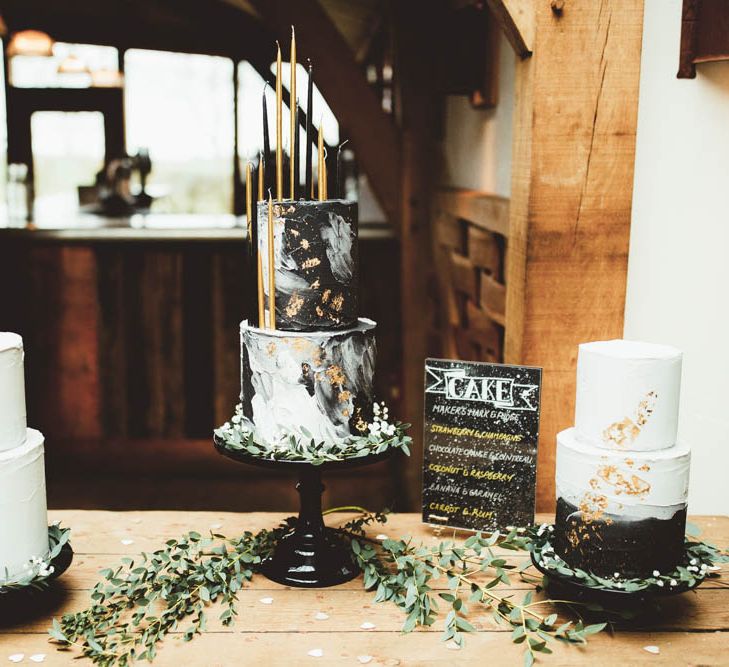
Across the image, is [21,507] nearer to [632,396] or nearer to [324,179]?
[324,179]

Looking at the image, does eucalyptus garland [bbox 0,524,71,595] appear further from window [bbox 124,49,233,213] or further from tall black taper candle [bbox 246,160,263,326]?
window [bbox 124,49,233,213]

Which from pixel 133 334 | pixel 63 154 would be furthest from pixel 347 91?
pixel 63 154

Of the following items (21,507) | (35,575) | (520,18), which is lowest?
(35,575)

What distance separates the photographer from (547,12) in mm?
1723

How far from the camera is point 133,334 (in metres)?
4.19

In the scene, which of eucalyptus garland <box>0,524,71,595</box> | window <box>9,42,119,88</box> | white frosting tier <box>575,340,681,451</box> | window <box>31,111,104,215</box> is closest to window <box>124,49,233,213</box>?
window <box>9,42,119,88</box>

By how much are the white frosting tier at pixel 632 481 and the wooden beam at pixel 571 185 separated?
589 mm

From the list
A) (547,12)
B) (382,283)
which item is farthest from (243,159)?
(547,12)

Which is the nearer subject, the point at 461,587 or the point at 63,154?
the point at 461,587

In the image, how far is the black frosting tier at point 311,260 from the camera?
1385mm

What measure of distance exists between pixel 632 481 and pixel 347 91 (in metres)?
2.60

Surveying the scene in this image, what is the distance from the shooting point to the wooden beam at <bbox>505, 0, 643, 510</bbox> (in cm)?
173

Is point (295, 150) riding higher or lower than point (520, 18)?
lower

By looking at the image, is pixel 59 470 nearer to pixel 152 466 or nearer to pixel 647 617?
pixel 152 466
